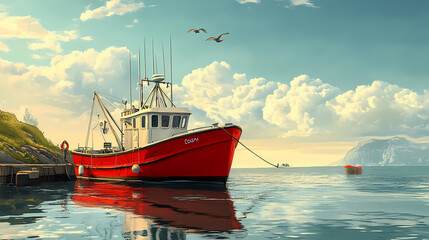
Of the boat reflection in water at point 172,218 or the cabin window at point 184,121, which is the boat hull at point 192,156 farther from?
the boat reflection in water at point 172,218

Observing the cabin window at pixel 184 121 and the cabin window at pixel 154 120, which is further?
the cabin window at pixel 184 121

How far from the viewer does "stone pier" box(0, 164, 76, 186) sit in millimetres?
27375

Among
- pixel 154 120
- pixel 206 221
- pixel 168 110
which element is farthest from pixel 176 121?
pixel 206 221

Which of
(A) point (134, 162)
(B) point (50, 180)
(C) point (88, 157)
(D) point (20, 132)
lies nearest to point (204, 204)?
(A) point (134, 162)

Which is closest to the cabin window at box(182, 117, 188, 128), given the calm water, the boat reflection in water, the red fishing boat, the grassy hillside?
the red fishing boat

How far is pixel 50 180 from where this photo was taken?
3403 centimetres

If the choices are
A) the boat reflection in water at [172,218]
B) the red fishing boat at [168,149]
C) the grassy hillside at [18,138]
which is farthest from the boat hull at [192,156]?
the grassy hillside at [18,138]

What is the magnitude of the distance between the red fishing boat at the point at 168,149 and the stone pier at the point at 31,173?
16.8 feet

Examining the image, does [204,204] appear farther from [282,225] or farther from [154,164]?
[154,164]

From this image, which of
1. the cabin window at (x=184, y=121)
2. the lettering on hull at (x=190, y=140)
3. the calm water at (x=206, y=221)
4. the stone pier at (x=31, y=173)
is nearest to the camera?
the calm water at (x=206, y=221)

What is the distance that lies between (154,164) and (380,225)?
16.6m

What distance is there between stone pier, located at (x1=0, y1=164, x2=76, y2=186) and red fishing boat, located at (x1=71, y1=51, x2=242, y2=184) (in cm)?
511

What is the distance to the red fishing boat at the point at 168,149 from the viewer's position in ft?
79.5

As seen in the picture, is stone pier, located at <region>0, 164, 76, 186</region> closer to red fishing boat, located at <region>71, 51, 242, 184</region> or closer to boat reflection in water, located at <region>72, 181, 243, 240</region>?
red fishing boat, located at <region>71, 51, 242, 184</region>
